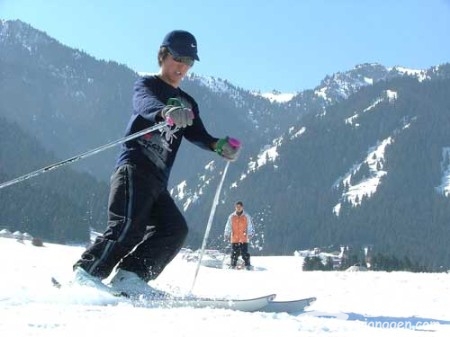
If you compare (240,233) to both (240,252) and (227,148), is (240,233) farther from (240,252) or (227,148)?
(227,148)

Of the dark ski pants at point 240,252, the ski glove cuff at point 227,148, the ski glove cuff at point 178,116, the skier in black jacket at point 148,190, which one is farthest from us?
the dark ski pants at point 240,252

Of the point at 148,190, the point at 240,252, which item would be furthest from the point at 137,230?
the point at 240,252

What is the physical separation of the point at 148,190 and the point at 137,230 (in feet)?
0.85

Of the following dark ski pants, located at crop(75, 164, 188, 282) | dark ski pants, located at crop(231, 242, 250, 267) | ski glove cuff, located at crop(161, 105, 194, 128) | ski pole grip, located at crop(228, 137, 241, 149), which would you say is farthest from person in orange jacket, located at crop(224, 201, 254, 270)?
ski glove cuff, located at crop(161, 105, 194, 128)

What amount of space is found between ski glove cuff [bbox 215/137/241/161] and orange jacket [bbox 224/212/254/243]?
41.6 ft

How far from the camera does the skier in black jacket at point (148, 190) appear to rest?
3.87 meters

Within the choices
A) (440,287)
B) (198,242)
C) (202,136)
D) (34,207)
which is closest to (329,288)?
(440,287)

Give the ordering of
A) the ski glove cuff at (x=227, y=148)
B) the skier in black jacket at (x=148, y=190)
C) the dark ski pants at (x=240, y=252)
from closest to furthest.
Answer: the skier in black jacket at (x=148, y=190) < the ski glove cuff at (x=227, y=148) < the dark ski pants at (x=240, y=252)

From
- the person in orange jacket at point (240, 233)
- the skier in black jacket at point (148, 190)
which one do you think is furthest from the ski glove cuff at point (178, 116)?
the person in orange jacket at point (240, 233)

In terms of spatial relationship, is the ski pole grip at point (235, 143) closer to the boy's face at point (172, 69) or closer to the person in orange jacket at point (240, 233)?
the boy's face at point (172, 69)

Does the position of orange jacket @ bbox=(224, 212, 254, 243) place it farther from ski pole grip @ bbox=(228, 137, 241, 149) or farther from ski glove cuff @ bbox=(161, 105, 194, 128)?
ski glove cuff @ bbox=(161, 105, 194, 128)

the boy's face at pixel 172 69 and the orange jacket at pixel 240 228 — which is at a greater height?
the orange jacket at pixel 240 228

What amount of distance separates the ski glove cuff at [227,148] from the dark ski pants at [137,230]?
18.3 inches

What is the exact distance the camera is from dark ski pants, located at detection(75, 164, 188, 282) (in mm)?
3893
